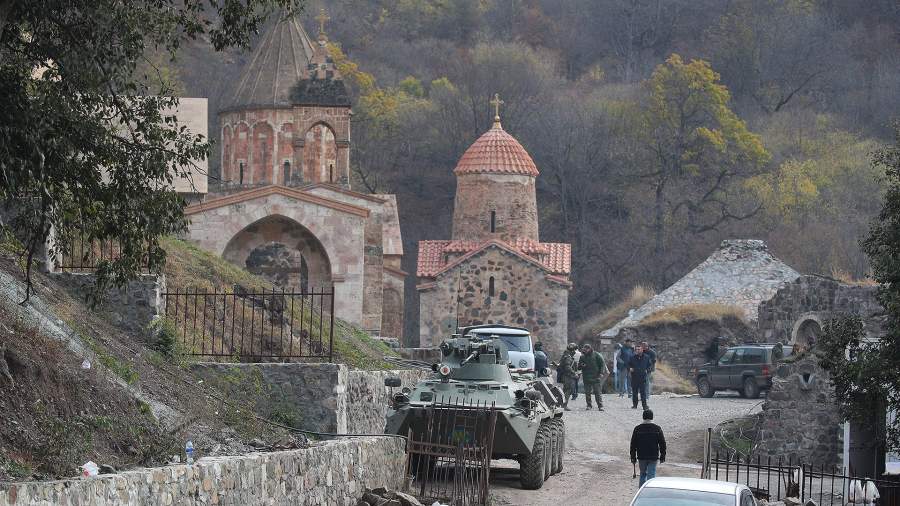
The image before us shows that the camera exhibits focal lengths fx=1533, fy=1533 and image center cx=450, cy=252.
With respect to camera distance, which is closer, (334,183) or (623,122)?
(334,183)

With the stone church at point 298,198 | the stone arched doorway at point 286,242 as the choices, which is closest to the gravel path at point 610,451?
the stone church at point 298,198

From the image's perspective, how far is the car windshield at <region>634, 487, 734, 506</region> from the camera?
45.5ft

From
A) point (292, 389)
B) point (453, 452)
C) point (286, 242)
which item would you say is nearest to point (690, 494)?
point (453, 452)

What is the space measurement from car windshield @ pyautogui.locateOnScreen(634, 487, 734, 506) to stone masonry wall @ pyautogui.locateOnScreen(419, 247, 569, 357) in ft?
110

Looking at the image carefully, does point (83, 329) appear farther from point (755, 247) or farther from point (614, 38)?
point (614, 38)

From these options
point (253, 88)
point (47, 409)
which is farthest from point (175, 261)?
point (253, 88)

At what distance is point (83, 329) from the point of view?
57.7ft

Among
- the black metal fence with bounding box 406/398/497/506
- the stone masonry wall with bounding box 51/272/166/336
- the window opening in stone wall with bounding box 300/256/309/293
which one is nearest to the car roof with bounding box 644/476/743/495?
the black metal fence with bounding box 406/398/497/506

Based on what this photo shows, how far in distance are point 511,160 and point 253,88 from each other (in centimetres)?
879

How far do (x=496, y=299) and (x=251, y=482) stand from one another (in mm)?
34611

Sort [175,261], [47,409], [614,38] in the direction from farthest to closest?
[614,38] < [175,261] < [47,409]

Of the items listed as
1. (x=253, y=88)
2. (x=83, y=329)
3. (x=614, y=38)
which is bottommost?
(x=83, y=329)

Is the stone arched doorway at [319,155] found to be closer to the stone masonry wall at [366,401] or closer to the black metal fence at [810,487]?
the stone masonry wall at [366,401]

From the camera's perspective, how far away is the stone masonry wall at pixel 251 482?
34.5 ft
